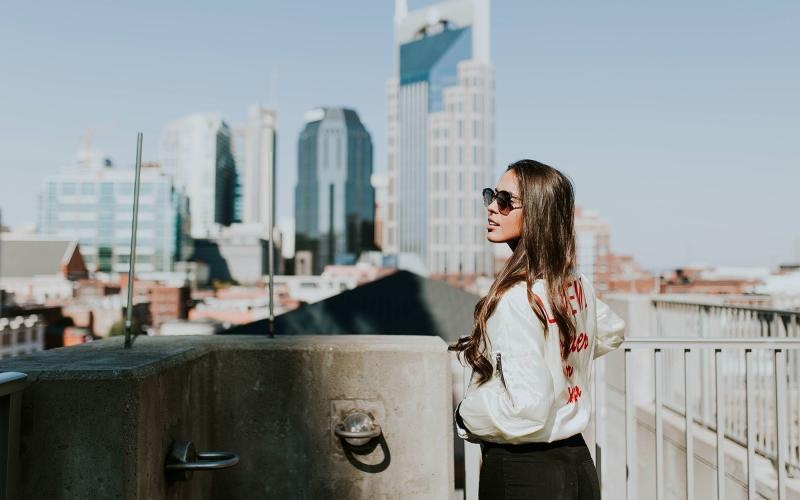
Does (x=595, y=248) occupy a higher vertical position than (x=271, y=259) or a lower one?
higher

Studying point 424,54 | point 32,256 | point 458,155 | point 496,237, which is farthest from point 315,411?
point 424,54

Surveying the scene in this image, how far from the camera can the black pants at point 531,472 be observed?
5.34 feet

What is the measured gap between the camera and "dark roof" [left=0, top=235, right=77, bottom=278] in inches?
4717

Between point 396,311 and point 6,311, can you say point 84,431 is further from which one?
point 6,311

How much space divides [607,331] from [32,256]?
140 m

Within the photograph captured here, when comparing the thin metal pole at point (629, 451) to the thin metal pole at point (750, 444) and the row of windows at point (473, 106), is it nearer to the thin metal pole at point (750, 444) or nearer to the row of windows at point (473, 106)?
the thin metal pole at point (750, 444)

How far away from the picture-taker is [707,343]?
2703 mm

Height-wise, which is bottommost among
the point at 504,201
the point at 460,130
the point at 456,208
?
the point at 504,201

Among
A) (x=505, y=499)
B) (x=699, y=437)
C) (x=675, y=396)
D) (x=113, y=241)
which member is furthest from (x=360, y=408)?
(x=113, y=241)

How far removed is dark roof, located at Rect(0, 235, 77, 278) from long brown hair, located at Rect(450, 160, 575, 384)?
135109 millimetres

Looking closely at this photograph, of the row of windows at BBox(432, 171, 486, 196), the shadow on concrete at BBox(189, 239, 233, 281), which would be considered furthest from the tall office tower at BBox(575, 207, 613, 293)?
the shadow on concrete at BBox(189, 239, 233, 281)

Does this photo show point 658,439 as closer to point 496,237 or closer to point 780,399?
point 780,399

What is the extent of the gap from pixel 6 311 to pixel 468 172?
95987 mm

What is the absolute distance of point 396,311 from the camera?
38.6 ft
